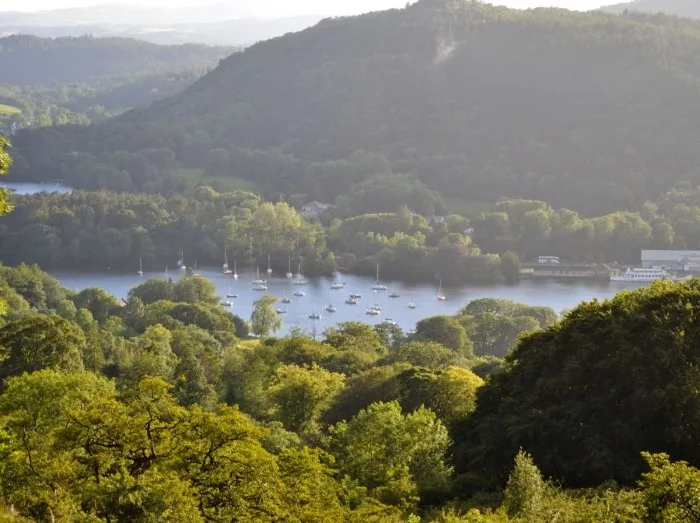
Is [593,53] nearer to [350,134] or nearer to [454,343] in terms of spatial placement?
[350,134]

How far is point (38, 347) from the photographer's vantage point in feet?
64.7

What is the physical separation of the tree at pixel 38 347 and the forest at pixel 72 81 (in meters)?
93.5

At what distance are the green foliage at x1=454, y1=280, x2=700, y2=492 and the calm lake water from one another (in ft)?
91.4

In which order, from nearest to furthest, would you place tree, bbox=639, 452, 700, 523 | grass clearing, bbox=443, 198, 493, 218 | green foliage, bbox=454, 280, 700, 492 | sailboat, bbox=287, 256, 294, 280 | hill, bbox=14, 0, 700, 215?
tree, bbox=639, 452, 700, 523 < green foliage, bbox=454, 280, 700, 492 < sailboat, bbox=287, 256, 294, 280 < grass clearing, bbox=443, 198, 493, 218 < hill, bbox=14, 0, 700, 215

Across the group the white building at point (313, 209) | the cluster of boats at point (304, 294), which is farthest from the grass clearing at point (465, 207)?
the cluster of boats at point (304, 294)

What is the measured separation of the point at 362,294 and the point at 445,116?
1727 inches

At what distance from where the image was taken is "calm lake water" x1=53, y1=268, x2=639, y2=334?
1799 inches

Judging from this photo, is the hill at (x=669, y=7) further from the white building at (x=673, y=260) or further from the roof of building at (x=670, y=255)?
the white building at (x=673, y=260)

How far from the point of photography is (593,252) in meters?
60.8

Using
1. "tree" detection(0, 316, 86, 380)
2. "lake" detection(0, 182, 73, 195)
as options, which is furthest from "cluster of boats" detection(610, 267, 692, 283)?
"lake" detection(0, 182, 73, 195)

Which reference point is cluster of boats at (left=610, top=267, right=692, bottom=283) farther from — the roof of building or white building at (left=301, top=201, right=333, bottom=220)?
white building at (left=301, top=201, right=333, bottom=220)

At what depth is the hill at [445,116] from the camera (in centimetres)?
8038

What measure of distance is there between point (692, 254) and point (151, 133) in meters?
57.4

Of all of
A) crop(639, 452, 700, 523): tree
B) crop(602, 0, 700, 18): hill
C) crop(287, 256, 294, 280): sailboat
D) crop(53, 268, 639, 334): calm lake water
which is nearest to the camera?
crop(639, 452, 700, 523): tree
